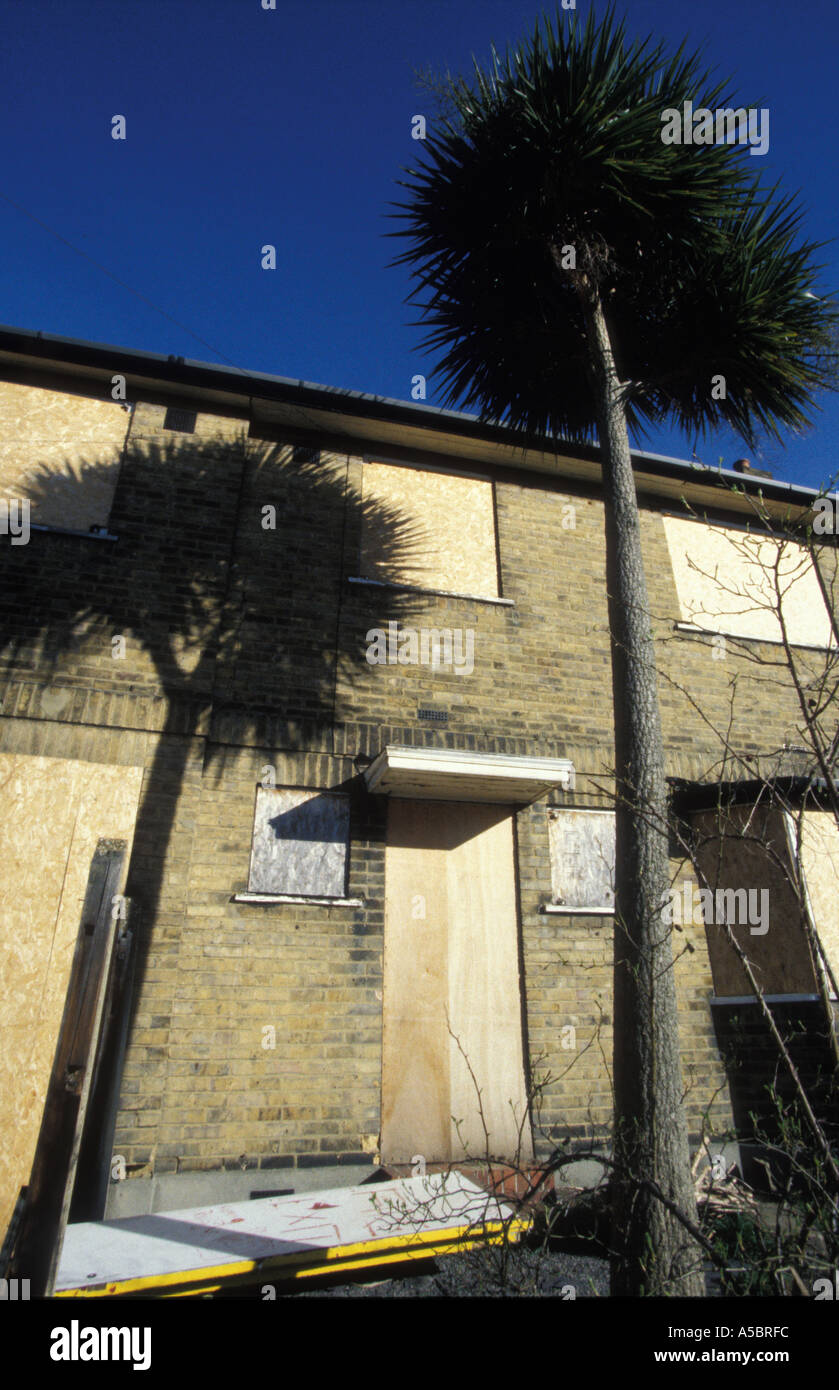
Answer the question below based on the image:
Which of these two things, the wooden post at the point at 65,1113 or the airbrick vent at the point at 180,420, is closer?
the wooden post at the point at 65,1113

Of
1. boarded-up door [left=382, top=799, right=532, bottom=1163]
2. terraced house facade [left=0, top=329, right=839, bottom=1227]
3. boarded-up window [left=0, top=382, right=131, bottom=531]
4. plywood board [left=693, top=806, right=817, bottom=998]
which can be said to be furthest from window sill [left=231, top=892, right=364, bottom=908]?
boarded-up window [left=0, top=382, right=131, bottom=531]

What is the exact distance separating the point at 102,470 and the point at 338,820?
371 cm

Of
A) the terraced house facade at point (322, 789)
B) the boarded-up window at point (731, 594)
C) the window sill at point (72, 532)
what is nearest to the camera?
the terraced house facade at point (322, 789)

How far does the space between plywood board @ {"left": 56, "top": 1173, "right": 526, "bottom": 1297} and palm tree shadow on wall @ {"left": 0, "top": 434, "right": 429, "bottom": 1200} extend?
1.43m

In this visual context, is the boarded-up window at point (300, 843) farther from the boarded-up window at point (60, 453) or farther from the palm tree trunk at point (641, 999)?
the boarded-up window at point (60, 453)

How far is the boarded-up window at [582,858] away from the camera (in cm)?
612

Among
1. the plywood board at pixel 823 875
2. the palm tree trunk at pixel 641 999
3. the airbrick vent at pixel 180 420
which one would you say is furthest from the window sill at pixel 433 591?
the plywood board at pixel 823 875

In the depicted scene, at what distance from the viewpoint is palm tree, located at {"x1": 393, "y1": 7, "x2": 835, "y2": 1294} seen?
15.8 ft

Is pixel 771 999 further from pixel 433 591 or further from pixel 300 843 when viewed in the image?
pixel 433 591

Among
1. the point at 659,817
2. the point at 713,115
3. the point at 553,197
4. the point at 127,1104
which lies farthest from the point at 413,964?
the point at 713,115

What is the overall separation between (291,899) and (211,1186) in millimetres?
1823

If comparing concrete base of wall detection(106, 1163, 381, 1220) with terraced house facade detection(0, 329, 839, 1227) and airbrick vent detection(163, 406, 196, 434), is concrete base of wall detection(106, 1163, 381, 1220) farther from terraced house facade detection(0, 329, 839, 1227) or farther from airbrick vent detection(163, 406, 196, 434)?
airbrick vent detection(163, 406, 196, 434)

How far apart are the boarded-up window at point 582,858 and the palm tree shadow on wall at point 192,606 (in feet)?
7.16
